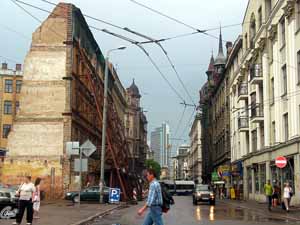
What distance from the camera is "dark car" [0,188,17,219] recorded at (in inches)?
806

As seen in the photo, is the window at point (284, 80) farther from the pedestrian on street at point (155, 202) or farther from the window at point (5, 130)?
the window at point (5, 130)

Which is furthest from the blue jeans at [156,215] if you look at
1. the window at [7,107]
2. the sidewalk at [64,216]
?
the window at [7,107]

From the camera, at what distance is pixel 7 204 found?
20578 millimetres

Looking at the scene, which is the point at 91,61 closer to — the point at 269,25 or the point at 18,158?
the point at 18,158

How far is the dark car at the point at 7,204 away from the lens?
2047cm

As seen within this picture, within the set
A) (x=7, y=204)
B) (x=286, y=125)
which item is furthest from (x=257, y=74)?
(x=7, y=204)

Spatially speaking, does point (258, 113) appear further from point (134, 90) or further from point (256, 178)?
point (134, 90)

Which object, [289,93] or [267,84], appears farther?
[267,84]

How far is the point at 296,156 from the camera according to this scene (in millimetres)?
34344

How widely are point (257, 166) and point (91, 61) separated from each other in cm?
2011

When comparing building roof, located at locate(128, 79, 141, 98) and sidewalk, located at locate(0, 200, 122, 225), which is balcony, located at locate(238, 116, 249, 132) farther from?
building roof, located at locate(128, 79, 141, 98)

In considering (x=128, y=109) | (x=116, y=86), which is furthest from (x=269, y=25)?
(x=128, y=109)

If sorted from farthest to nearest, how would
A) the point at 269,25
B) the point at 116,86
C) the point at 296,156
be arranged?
the point at 116,86
the point at 269,25
the point at 296,156

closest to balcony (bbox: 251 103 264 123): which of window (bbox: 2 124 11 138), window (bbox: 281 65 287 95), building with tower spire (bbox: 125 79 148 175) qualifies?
window (bbox: 281 65 287 95)
